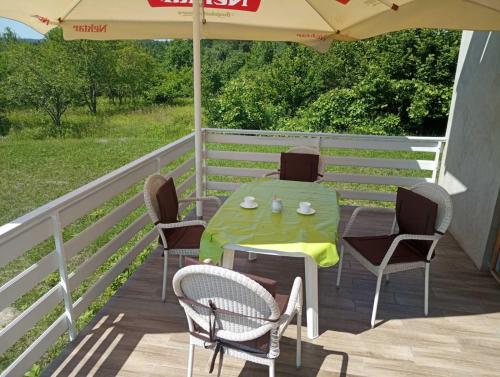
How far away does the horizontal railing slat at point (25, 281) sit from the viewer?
1964mm

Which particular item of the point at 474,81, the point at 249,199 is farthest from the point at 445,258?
the point at 249,199

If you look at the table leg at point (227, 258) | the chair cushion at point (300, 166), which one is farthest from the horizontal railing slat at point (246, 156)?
the table leg at point (227, 258)

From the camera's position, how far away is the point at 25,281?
2.12 m

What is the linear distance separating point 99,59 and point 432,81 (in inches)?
576

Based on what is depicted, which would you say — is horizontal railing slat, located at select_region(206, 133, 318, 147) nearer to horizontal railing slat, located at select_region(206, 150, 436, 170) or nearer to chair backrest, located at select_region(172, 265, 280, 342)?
horizontal railing slat, located at select_region(206, 150, 436, 170)

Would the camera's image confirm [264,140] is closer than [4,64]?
Yes

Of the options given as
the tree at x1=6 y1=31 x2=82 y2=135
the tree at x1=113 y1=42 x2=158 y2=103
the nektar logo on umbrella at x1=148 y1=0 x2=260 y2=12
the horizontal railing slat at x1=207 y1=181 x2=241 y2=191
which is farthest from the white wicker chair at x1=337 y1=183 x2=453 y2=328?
the tree at x1=113 y1=42 x2=158 y2=103

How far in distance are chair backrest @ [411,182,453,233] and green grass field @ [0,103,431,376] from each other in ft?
9.52

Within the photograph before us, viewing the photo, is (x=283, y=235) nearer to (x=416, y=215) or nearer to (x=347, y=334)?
(x=347, y=334)

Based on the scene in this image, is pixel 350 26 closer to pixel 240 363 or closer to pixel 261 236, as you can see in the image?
pixel 261 236

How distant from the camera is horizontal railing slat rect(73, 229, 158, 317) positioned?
8.83ft

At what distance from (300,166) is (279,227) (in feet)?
5.89

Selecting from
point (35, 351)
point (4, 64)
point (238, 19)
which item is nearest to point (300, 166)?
point (238, 19)

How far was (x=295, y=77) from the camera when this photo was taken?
1397 cm
